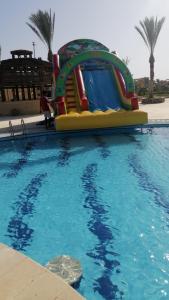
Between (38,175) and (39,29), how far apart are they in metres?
17.3

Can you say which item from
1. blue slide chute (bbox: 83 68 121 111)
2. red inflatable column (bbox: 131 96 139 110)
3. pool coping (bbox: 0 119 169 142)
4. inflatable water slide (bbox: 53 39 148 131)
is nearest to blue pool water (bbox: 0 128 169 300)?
inflatable water slide (bbox: 53 39 148 131)

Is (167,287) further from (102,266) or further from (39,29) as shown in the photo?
(39,29)

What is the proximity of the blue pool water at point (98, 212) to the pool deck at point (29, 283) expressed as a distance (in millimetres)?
729

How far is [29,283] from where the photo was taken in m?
2.63

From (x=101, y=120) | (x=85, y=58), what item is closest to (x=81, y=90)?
(x=85, y=58)

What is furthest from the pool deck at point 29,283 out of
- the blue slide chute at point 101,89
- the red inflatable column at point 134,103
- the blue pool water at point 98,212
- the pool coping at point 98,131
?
the blue slide chute at point 101,89

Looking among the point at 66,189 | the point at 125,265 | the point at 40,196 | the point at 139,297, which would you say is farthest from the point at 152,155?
the point at 139,297

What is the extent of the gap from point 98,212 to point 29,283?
2642mm

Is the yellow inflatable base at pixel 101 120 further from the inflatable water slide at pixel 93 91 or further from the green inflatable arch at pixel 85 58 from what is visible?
the green inflatable arch at pixel 85 58

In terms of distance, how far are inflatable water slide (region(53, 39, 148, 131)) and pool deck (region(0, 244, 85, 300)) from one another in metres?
7.57

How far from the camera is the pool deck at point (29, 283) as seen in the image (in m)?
2.47

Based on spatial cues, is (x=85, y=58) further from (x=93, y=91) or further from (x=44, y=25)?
(x=44, y=25)

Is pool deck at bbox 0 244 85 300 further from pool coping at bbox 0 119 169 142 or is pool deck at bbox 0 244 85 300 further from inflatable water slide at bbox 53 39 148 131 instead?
pool coping at bbox 0 119 169 142

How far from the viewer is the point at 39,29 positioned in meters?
21.9
